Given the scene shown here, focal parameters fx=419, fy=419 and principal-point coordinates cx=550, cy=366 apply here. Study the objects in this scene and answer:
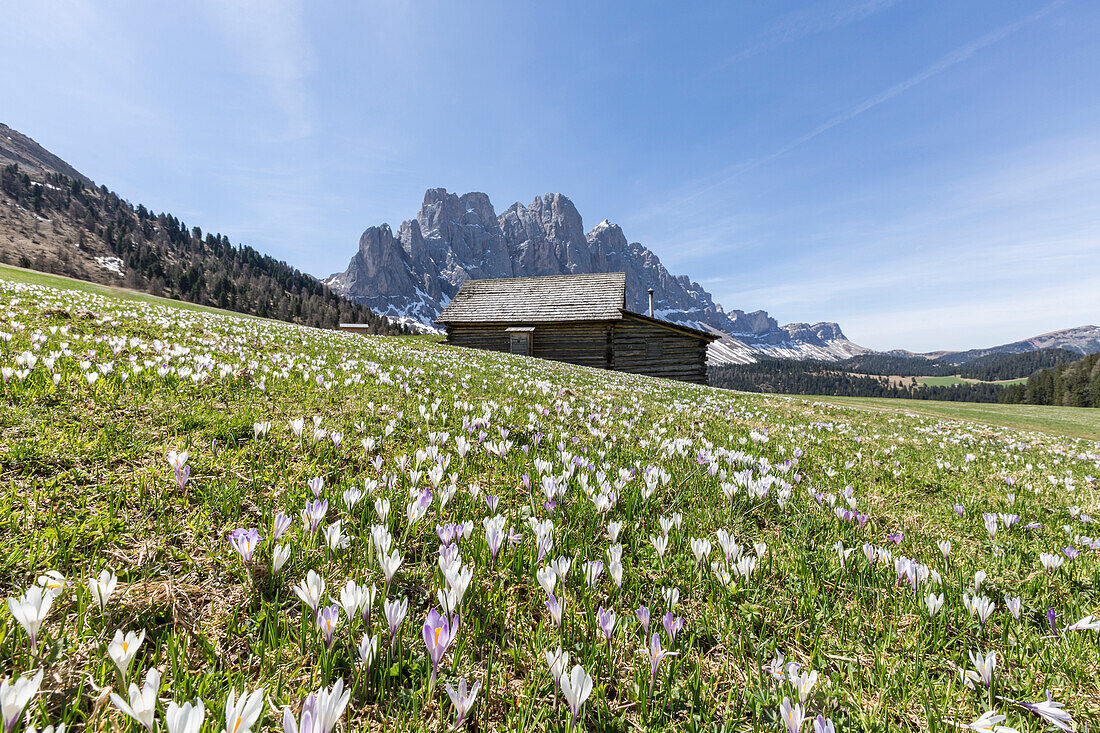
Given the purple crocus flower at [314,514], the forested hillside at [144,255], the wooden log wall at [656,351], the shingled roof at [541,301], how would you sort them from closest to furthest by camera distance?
the purple crocus flower at [314,514] → the wooden log wall at [656,351] → the shingled roof at [541,301] → the forested hillside at [144,255]

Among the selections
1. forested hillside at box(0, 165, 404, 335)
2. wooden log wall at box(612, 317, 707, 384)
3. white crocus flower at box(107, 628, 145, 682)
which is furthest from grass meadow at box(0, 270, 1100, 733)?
forested hillside at box(0, 165, 404, 335)

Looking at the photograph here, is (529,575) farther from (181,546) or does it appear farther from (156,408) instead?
(156,408)

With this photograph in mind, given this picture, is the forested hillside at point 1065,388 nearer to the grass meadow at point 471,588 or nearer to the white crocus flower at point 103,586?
the grass meadow at point 471,588

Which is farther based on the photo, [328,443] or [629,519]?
[328,443]

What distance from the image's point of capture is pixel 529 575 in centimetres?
233

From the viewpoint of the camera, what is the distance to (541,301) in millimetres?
35469

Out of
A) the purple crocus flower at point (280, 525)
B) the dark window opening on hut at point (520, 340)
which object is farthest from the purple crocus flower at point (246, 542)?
the dark window opening on hut at point (520, 340)

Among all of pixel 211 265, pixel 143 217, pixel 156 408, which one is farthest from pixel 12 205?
pixel 156 408

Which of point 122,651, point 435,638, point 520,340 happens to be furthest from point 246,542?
point 520,340

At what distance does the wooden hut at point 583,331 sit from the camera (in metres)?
32.3

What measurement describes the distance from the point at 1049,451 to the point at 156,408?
49.6ft

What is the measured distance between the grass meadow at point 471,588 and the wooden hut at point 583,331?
92.3 ft

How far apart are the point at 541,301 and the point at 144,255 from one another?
185172 mm

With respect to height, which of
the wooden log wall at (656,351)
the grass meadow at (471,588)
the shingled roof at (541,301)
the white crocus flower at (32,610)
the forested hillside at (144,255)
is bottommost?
the grass meadow at (471,588)
